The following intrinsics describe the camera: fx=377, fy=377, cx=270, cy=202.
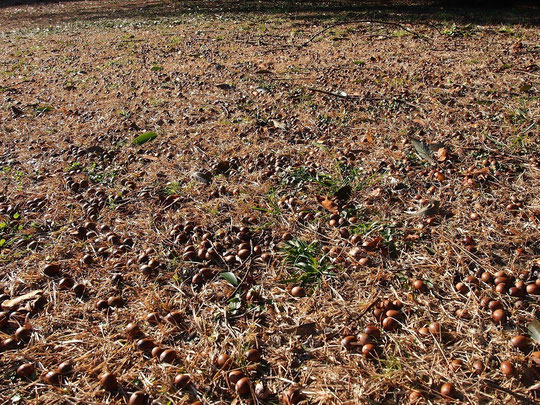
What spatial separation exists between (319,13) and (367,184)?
9214 millimetres

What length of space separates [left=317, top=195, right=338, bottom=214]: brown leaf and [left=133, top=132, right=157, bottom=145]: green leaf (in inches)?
84.6

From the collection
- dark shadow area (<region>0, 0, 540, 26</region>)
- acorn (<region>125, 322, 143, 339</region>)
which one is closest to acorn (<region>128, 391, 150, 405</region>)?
acorn (<region>125, 322, 143, 339</region>)

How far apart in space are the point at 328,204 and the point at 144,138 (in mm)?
2276

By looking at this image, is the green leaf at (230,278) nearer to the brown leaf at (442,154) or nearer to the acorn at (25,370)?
A: the acorn at (25,370)

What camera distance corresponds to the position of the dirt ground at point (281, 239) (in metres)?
1.67

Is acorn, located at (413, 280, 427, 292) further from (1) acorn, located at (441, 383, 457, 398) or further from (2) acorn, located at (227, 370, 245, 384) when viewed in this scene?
(2) acorn, located at (227, 370, 245, 384)

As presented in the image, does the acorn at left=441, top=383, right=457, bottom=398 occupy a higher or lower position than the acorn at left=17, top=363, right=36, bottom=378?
lower

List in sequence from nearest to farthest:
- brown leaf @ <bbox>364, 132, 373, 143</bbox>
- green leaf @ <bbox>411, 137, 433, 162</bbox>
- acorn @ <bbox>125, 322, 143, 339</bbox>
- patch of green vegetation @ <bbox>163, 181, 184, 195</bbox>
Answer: acorn @ <bbox>125, 322, 143, 339</bbox>, patch of green vegetation @ <bbox>163, 181, 184, 195</bbox>, green leaf @ <bbox>411, 137, 433, 162</bbox>, brown leaf @ <bbox>364, 132, 373, 143</bbox>

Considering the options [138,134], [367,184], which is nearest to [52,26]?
[138,134]

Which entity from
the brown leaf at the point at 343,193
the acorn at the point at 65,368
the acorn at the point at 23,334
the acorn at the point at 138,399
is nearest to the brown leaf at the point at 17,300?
the acorn at the point at 23,334

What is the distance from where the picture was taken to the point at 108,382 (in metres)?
1.64

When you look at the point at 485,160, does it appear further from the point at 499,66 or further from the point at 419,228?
the point at 499,66

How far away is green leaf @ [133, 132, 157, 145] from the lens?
395 centimetres

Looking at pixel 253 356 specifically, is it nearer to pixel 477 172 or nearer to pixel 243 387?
pixel 243 387
